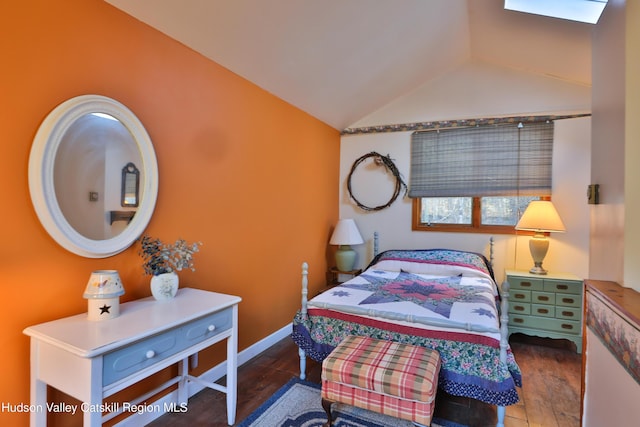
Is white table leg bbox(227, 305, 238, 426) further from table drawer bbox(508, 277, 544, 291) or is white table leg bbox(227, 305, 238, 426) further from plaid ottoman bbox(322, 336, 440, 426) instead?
table drawer bbox(508, 277, 544, 291)

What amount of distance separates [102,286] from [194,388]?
111 cm

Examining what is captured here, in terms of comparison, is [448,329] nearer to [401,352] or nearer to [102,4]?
[401,352]

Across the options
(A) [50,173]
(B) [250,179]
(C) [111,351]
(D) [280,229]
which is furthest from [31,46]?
(D) [280,229]

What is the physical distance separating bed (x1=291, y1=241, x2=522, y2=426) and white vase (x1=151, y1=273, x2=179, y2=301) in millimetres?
991

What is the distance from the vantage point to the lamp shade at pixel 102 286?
142cm

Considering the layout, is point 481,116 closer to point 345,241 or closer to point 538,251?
point 538,251

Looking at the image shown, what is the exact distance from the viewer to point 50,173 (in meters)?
1.42

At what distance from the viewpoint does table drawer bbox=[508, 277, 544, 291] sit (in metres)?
3.03

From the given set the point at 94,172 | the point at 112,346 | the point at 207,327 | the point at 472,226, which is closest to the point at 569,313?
the point at 472,226

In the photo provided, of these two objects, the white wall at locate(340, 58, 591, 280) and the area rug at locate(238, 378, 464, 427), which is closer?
the area rug at locate(238, 378, 464, 427)

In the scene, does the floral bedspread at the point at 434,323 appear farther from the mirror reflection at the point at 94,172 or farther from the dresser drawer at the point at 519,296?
the mirror reflection at the point at 94,172

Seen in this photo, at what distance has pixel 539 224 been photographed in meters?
3.04

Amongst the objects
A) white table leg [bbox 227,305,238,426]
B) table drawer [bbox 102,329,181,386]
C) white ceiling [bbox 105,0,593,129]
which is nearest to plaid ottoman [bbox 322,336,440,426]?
white table leg [bbox 227,305,238,426]

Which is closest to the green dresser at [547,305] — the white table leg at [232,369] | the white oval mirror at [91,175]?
the white table leg at [232,369]
